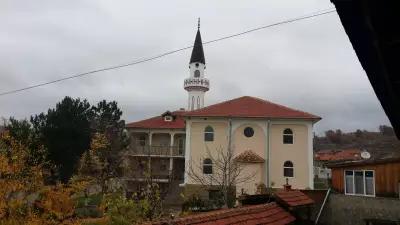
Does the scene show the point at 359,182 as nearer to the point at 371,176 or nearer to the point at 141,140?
the point at 371,176

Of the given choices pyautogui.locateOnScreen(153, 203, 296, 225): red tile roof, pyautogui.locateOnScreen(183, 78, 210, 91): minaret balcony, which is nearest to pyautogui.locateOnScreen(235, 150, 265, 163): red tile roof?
pyautogui.locateOnScreen(183, 78, 210, 91): minaret balcony

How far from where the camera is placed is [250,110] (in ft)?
110

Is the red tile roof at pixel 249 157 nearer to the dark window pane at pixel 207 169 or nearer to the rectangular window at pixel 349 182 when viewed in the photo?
the dark window pane at pixel 207 169

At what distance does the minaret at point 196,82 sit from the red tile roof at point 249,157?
17.6 metres

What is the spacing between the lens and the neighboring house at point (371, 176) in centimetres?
1855

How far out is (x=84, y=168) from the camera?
29.6m

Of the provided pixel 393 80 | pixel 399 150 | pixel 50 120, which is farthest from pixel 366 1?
pixel 50 120

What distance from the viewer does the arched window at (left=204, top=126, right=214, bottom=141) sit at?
3322 centimetres

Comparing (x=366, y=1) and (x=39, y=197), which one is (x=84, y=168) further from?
(x=366, y=1)

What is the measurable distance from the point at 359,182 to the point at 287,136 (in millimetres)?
12848

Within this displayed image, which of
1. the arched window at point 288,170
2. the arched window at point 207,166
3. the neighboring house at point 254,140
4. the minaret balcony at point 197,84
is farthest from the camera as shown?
the minaret balcony at point 197,84

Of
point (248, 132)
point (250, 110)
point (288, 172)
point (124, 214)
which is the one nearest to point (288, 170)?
point (288, 172)

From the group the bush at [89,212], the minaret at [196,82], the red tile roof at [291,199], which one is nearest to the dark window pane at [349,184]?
the red tile roof at [291,199]

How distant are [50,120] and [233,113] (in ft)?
49.8
